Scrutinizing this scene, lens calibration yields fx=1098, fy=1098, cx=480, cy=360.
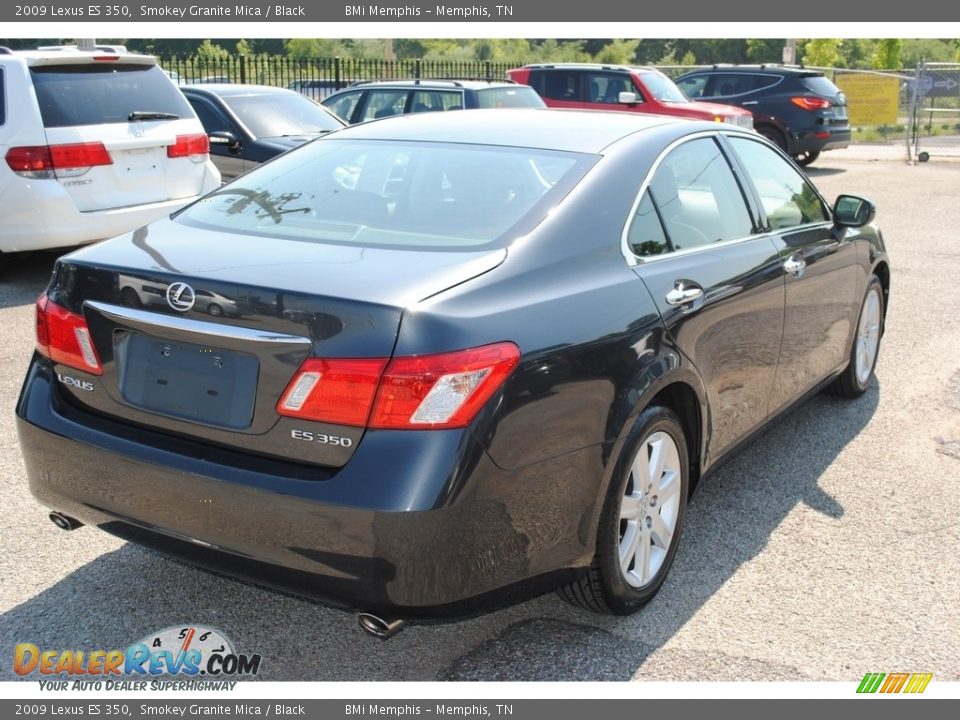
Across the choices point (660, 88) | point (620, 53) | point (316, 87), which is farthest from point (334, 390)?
point (620, 53)

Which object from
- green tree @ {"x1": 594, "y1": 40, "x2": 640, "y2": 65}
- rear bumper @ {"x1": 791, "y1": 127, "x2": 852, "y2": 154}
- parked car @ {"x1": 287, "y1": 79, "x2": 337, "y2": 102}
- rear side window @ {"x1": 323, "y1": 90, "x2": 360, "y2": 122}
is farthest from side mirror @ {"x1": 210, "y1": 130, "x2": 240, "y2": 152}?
green tree @ {"x1": 594, "y1": 40, "x2": 640, "y2": 65}

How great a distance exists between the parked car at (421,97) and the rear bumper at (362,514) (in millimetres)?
10029

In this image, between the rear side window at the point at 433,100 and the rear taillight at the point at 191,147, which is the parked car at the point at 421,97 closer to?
the rear side window at the point at 433,100

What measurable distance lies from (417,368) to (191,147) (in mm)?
6584

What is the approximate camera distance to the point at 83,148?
310 inches

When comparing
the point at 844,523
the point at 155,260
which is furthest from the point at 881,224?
the point at 155,260

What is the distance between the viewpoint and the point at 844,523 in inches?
177

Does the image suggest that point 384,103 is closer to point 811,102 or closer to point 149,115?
point 149,115

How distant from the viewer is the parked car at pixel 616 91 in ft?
56.0

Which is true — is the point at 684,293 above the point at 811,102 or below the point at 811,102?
above

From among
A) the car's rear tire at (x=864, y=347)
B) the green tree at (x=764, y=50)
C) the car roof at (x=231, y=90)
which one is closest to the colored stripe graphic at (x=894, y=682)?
the car's rear tire at (x=864, y=347)

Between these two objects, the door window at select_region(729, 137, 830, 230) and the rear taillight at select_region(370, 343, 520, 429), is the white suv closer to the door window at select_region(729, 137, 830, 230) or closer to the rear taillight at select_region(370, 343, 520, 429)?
the door window at select_region(729, 137, 830, 230)

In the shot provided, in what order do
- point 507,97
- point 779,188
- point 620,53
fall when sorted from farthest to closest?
point 620,53
point 507,97
point 779,188

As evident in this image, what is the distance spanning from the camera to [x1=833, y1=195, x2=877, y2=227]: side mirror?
5.33 metres
